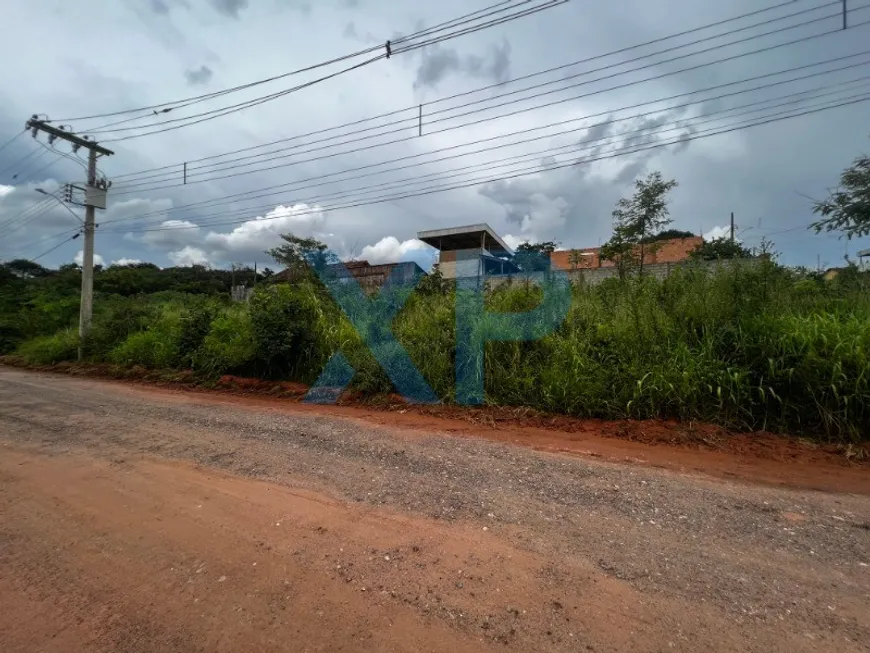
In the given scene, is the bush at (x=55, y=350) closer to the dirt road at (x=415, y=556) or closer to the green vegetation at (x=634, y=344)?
the green vegetation at (x=634, y=344)

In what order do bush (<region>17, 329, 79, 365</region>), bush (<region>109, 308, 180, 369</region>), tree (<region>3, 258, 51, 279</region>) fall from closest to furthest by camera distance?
bush (<region>109, 308, 180, 369</region>)
bush (<region>17, 329, 79, 365</region>)
tree (<region>3, 258, 51, 279</region>)

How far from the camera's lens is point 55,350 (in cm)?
1425

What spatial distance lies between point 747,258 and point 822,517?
507cm

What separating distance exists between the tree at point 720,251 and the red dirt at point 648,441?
3.73 meters

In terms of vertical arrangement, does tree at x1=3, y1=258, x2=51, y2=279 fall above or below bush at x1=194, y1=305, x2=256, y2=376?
above

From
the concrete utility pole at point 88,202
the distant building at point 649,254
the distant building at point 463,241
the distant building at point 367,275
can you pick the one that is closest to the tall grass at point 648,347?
the distant building at point 367,275

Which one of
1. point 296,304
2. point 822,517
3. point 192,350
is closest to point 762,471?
point 822,517

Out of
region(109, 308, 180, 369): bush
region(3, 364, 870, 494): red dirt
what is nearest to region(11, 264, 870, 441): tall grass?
region(3, 364, 870, 494): red dirt

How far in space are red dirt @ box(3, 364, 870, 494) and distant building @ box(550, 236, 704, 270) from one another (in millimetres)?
7865

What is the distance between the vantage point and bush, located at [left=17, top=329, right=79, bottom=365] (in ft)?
46.4

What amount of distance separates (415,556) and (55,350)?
17231 mm

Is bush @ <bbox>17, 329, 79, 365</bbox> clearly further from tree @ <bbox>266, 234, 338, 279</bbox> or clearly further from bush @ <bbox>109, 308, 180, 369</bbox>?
tree @ <bbox>266, 234, 338, 279</bbox>

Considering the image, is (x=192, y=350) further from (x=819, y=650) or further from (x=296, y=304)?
(x=819, y=650)

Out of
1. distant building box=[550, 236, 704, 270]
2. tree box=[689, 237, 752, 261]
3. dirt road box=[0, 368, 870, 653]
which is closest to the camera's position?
dirt road box=[0, 368, 870, 653]
